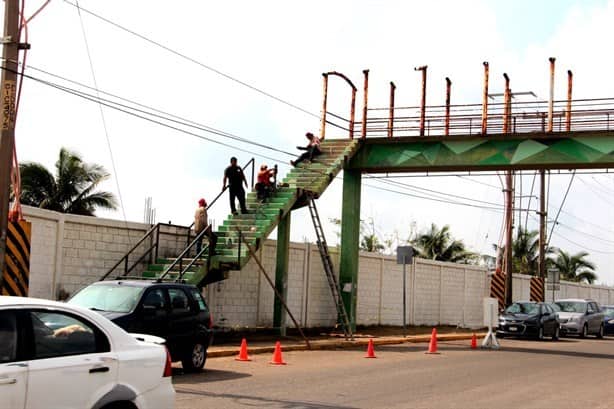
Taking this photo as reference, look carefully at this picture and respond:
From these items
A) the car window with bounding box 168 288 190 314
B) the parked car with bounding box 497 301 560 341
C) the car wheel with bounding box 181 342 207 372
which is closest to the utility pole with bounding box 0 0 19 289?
the car window with bounding box 168 288 190 314

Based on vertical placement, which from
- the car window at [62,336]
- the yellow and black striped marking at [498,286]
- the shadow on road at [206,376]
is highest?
the yellow and black striped marking at [498,286]

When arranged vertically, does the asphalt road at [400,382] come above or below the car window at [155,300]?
below

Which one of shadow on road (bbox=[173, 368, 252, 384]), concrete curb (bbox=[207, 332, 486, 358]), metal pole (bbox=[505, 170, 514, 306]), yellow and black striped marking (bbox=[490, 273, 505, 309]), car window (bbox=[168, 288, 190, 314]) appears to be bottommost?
shadow on road (bbox=[173, 368, 252, 384])

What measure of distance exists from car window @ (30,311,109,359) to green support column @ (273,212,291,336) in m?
17.8

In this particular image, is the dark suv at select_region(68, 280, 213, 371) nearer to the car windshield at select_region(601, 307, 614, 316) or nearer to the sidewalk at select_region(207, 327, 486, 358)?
the sidewalk at select_region(207, 327, 486, 358)

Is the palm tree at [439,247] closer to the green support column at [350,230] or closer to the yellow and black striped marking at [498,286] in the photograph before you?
the yellow and black striped marking at [498,286]

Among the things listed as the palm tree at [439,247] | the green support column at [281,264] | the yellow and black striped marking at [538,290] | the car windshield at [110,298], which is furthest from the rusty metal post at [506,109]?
the palm tree at [439,247]

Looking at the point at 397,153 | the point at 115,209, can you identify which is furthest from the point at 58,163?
the point at 397,153

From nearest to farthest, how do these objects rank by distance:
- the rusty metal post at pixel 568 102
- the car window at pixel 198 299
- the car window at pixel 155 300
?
the car window at pixel 155 300
the car window at pixel 198 299
the rusty metal post at pixel 568 102

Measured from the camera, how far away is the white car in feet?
20.8

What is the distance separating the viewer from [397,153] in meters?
27.1

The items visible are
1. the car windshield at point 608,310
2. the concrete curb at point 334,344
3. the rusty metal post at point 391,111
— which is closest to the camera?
the concrete curb at point 334,344

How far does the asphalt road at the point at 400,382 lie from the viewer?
12.2 m

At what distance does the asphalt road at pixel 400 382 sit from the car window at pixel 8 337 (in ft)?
15.6
